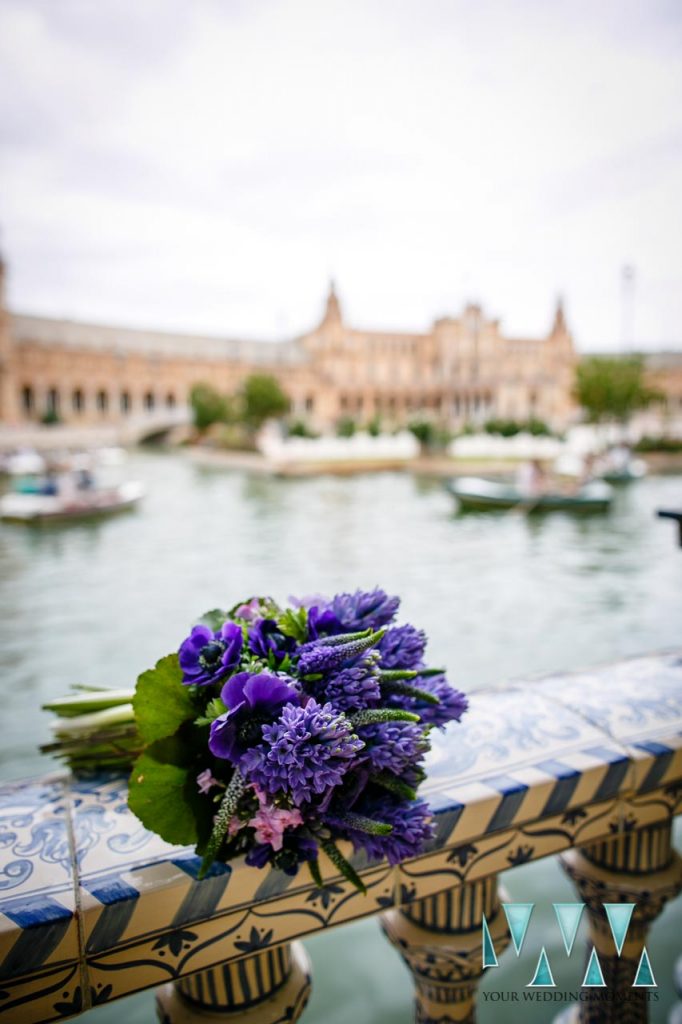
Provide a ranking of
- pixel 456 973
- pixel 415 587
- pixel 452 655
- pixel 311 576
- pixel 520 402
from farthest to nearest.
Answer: pixel 520 402 → pixel 311 576 → pixel 415 587 → pixel 452 655 → pixel 456 973

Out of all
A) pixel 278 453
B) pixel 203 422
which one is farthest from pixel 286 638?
pixel 203 422

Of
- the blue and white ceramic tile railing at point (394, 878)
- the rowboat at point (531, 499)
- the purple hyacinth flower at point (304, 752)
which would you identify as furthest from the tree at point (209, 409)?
the purple hyacinth flower at point (304, 752)

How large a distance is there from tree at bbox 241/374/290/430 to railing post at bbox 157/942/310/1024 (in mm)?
31770

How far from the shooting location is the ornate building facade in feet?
159

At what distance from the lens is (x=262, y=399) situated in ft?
105

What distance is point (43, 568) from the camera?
34.6 ft

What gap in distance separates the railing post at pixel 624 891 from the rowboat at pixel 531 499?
42.7 feet

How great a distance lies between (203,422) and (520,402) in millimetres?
29981

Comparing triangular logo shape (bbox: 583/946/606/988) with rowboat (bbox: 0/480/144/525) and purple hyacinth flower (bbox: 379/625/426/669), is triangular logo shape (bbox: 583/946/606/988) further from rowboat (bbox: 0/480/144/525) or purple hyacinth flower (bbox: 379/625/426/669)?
rowboat (bbox: 0/480/144/525)

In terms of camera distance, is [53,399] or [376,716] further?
[53,399]

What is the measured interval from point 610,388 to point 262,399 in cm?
1486

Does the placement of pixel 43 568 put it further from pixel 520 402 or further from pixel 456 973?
pixel 520 402

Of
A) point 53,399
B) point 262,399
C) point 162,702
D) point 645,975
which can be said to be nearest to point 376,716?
point 162,702

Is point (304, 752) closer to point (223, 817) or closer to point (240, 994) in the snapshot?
point (223, 817)
